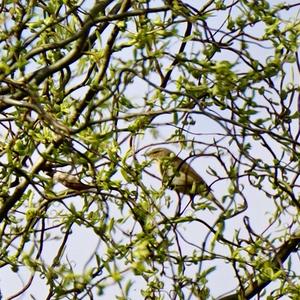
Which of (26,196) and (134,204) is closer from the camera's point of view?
(134,204)

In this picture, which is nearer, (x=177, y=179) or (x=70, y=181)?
(x=70, y=181)

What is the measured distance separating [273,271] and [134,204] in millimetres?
668

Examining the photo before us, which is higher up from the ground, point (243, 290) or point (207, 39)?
point (207, 39)

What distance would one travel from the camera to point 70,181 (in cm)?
466

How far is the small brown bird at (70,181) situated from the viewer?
459 cm

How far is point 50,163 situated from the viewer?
451 cm

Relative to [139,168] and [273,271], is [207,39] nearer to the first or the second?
[139,168]

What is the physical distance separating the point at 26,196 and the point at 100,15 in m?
0.95

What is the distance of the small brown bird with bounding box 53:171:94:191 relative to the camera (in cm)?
459

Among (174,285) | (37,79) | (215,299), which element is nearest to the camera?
(37,79)

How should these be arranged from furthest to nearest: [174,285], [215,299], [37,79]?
[215,299] < [174,285] < [37,79]

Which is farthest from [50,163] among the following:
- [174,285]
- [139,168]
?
[174,285]

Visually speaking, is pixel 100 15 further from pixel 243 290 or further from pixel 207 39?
pixel 243 290

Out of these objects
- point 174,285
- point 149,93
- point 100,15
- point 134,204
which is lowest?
point 174,285
